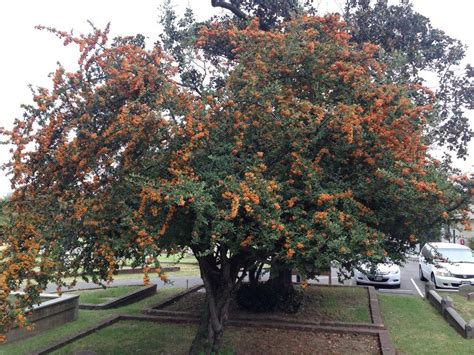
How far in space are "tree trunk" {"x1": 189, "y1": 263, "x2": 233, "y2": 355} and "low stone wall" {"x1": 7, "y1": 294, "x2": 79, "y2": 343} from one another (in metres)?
3.53

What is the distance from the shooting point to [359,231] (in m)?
5.06

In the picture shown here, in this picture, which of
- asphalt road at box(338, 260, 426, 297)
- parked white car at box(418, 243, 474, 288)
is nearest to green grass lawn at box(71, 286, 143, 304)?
asphalt road at box(338, 260, 426, 297)

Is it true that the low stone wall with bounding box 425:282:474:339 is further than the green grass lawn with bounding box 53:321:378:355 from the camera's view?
Yes

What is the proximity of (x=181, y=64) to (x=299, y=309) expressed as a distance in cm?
620

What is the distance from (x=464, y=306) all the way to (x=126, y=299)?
8.41 m

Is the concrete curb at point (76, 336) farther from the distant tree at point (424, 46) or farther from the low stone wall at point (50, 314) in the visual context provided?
the distant tree at point (424, 46)

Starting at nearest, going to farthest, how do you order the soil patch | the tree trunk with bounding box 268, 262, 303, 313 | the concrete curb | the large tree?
1. the large tree
2. the concrete curb
3. the soil patch
4. the tree trunk with bounding box 268, 262, 303, 313

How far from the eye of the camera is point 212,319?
6512 mm

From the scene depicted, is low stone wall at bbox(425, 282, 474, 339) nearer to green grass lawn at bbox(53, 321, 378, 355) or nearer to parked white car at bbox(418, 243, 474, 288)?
green grass lawn at bbox(53, 321, 378, 355)

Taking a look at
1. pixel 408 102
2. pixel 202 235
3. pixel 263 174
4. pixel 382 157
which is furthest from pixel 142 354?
pixel 408 102

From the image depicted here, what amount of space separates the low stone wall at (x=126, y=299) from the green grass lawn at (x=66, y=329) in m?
0.18

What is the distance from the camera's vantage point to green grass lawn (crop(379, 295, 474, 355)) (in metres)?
7.93

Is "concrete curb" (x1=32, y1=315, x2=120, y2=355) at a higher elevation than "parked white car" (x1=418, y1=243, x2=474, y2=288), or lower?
lower

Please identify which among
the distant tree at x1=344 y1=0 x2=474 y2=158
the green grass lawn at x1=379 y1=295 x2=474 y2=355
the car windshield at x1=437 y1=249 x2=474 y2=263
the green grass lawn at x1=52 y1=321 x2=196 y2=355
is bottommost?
the green grass lawn at x1=379 y1=295 x2=474 y2=355
